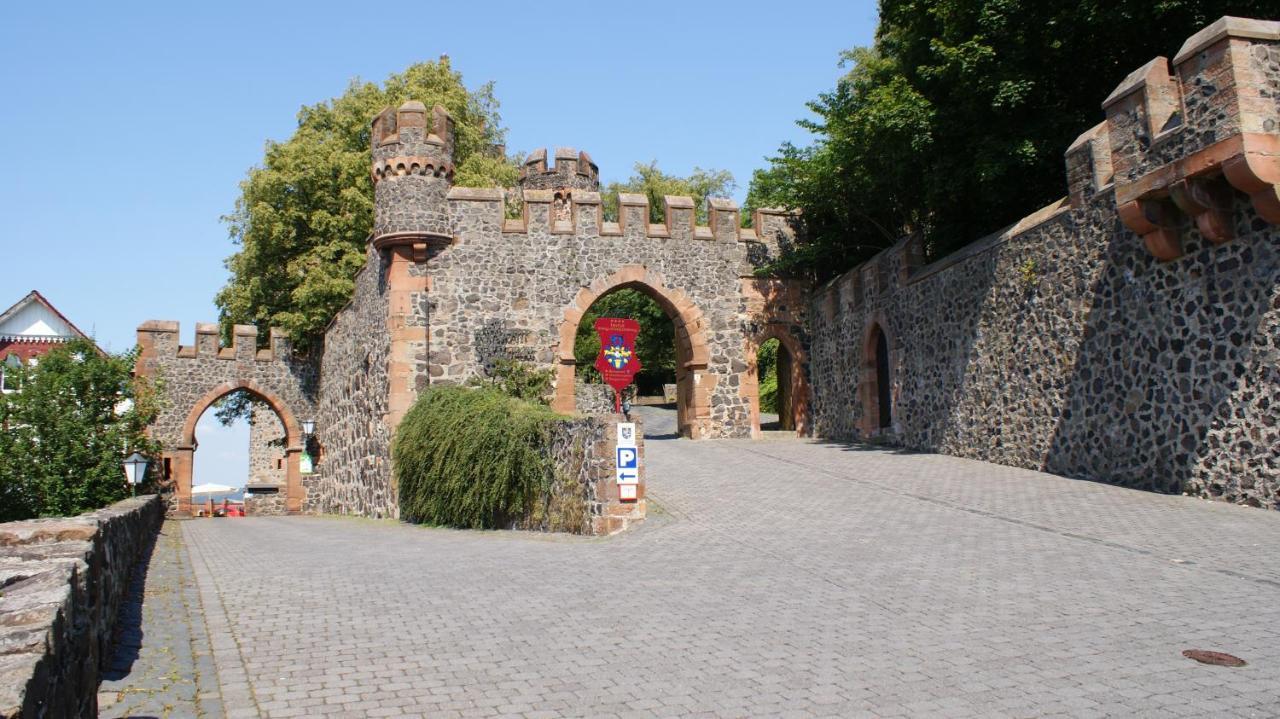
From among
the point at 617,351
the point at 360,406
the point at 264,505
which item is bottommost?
the point at 264,505

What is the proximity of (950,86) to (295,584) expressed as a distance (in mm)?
13238

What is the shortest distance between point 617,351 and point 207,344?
15.8 metres

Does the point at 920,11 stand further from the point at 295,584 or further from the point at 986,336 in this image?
the point at 295,584

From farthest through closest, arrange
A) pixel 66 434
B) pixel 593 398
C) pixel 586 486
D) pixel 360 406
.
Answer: pixel 593 398 < pixel 360 406 < pixel 66 434 < pixel 586 486

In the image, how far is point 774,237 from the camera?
22.0 m

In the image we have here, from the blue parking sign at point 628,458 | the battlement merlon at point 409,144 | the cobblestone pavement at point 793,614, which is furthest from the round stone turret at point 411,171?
the blue parking sign at point 628,458

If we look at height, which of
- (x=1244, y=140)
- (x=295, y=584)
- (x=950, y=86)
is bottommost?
(x=295, y=584)

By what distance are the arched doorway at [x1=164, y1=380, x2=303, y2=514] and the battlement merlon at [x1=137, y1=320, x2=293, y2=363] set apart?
851 mm

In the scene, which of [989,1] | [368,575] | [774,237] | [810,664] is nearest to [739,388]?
[774,237]

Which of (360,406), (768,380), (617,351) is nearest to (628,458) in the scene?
(617,351)

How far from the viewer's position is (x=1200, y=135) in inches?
399

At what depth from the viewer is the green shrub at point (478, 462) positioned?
13.2 meters

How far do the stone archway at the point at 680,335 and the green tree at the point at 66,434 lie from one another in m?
9.66

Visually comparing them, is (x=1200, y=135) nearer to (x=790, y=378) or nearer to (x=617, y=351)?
(x=617, y=351)
